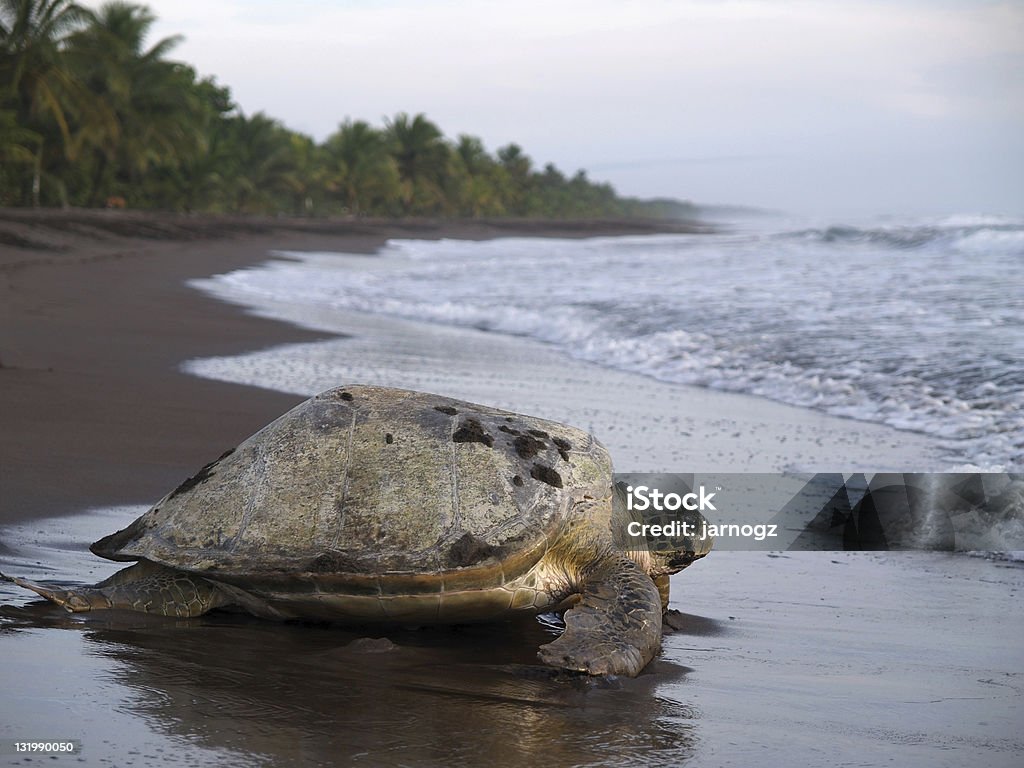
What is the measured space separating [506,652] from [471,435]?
67cm

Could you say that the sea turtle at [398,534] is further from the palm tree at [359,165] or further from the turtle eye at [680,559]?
the palm tree at [359,165]

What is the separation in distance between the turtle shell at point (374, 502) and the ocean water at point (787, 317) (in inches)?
123

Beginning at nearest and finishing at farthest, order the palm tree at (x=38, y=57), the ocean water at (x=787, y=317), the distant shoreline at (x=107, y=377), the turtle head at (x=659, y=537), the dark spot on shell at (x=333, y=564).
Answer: the dark spot on shell at (x=333, y=564), the turtle head at (x=659, y=537), the distant shoreline at (x=107, y=377), the ocean water at (x=787, y=317), the palm tree at (x=38, y=57)

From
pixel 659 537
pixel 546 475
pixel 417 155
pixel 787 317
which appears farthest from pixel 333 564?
pixel 417 155

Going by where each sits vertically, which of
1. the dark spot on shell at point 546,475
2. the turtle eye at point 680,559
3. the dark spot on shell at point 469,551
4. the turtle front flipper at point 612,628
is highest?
the dark spot on shell at point 546,475

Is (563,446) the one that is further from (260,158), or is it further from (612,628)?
(260,158)

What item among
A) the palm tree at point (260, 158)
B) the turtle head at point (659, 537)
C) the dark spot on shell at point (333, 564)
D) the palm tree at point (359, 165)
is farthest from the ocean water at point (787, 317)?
the palm tree at point (359, 165)

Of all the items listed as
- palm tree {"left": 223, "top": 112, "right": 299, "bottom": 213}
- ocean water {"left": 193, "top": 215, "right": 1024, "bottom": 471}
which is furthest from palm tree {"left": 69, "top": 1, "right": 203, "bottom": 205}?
ocean water {"left": 193, "top": 215, "right": 1024, "bottom": 471}

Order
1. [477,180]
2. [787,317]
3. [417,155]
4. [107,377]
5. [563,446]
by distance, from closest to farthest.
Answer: [563,446] → [107,377] → [787,317] → [417,155] → [477,180]

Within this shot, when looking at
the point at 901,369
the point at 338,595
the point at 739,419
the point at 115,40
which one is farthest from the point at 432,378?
the point at 115,40

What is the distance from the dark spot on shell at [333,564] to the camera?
304 centimetres

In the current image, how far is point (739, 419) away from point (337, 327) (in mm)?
5972

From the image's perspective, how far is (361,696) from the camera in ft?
8.77

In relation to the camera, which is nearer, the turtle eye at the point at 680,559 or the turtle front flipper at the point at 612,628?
the turtle front flipper at the point at 612,628
